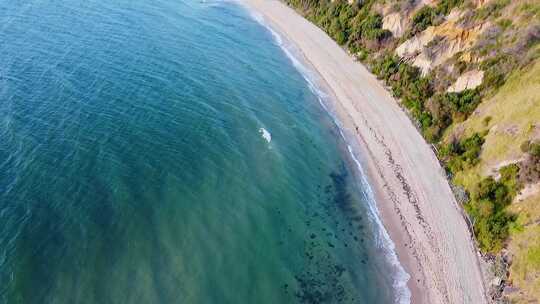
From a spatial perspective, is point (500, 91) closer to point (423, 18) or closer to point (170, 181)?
point (423, 18)

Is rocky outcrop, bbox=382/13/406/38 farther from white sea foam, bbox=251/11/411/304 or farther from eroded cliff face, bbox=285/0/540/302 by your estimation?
white sea foam, bbox=251/11/411/304

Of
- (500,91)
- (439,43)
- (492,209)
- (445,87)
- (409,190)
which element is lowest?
(409,190)

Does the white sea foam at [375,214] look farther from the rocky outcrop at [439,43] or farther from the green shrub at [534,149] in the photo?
the green shrub at [534,149]

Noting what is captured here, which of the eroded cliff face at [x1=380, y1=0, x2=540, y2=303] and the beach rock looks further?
the beach rock

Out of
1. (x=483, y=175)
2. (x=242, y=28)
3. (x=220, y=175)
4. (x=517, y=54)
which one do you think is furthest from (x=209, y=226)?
(x=242, y=28)

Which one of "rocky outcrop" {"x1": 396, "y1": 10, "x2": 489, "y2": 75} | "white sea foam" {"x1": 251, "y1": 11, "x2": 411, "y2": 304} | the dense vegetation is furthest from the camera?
"rocky outcrop" {"x1": 396, "y1": 10, "x2": 489, "y2": 75}

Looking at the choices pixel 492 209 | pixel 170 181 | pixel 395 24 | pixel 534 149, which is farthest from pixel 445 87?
pixel 170 181

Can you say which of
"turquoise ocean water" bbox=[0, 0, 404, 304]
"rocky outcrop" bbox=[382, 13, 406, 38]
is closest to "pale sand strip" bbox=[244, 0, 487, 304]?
"turquoise ocean water" bbox=[0, 0, 404, 304]
